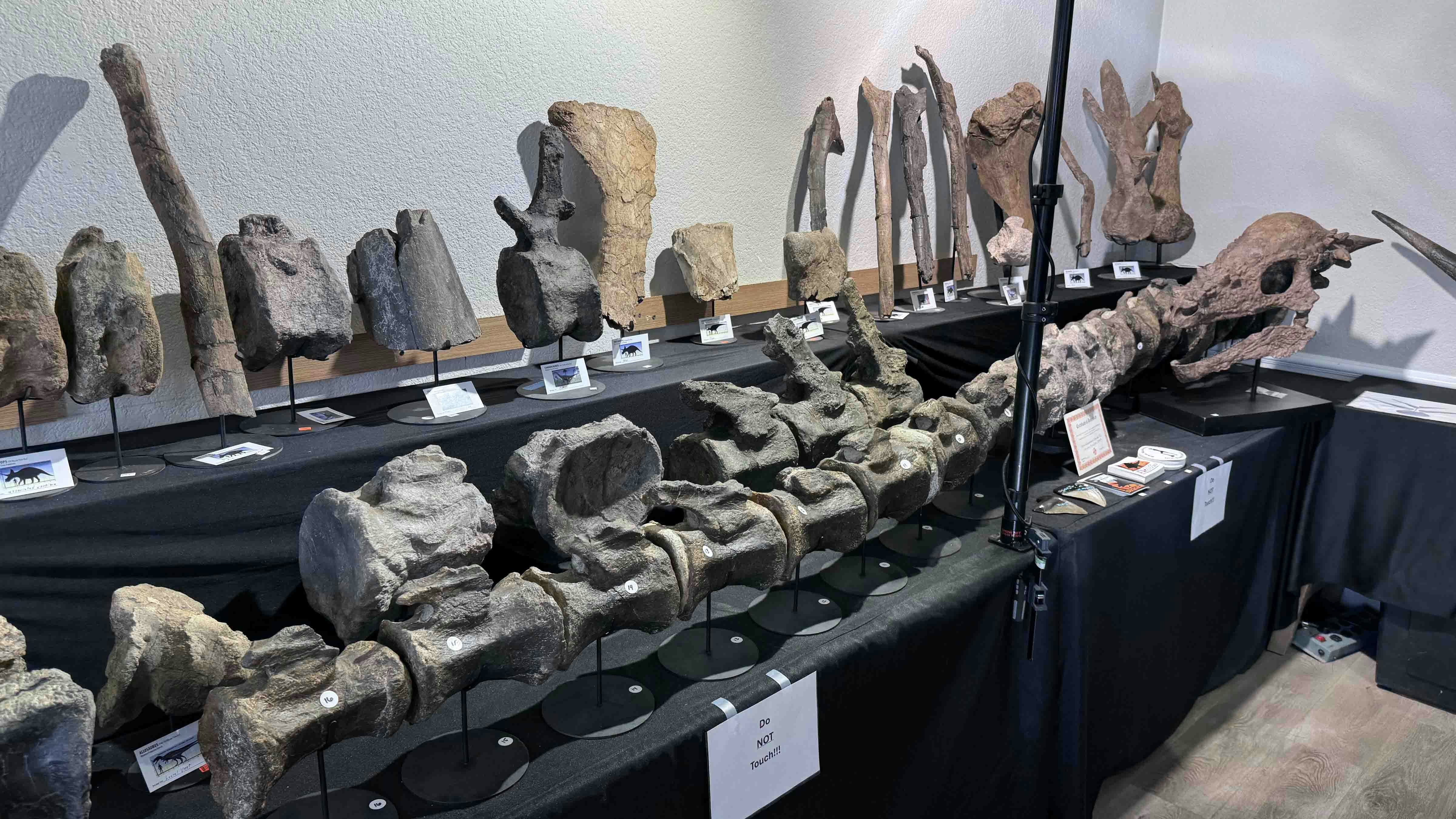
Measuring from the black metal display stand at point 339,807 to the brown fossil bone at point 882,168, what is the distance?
2.60m

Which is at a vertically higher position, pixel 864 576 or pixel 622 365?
pixel 622 365

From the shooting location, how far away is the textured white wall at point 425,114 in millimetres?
1851

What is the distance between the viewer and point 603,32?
2709 mm

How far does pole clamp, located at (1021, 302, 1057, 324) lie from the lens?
5.73ft

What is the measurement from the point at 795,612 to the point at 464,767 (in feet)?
2.23

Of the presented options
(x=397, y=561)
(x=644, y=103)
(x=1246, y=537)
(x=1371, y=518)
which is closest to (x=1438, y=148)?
(x=1371, y=518)

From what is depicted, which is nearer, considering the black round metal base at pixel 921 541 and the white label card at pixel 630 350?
the black round metal base at pixel 921 541

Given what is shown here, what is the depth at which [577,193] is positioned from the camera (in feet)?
8.98

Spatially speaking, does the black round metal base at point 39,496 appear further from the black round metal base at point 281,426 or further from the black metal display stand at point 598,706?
the black metal display stand at point 598,706

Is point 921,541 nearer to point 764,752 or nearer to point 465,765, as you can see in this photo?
point 764,752

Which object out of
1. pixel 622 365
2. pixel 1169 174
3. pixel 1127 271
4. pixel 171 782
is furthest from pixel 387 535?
pixel 1169 174

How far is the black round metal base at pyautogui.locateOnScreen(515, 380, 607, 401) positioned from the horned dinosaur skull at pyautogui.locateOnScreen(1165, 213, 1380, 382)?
1.90 metres

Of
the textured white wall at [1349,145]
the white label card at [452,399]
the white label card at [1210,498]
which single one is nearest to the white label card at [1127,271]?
the textured white wall at [1349,145]

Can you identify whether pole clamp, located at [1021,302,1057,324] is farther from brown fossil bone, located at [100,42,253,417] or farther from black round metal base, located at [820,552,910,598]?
brown fossil bone, located at [100,42,253,417]
